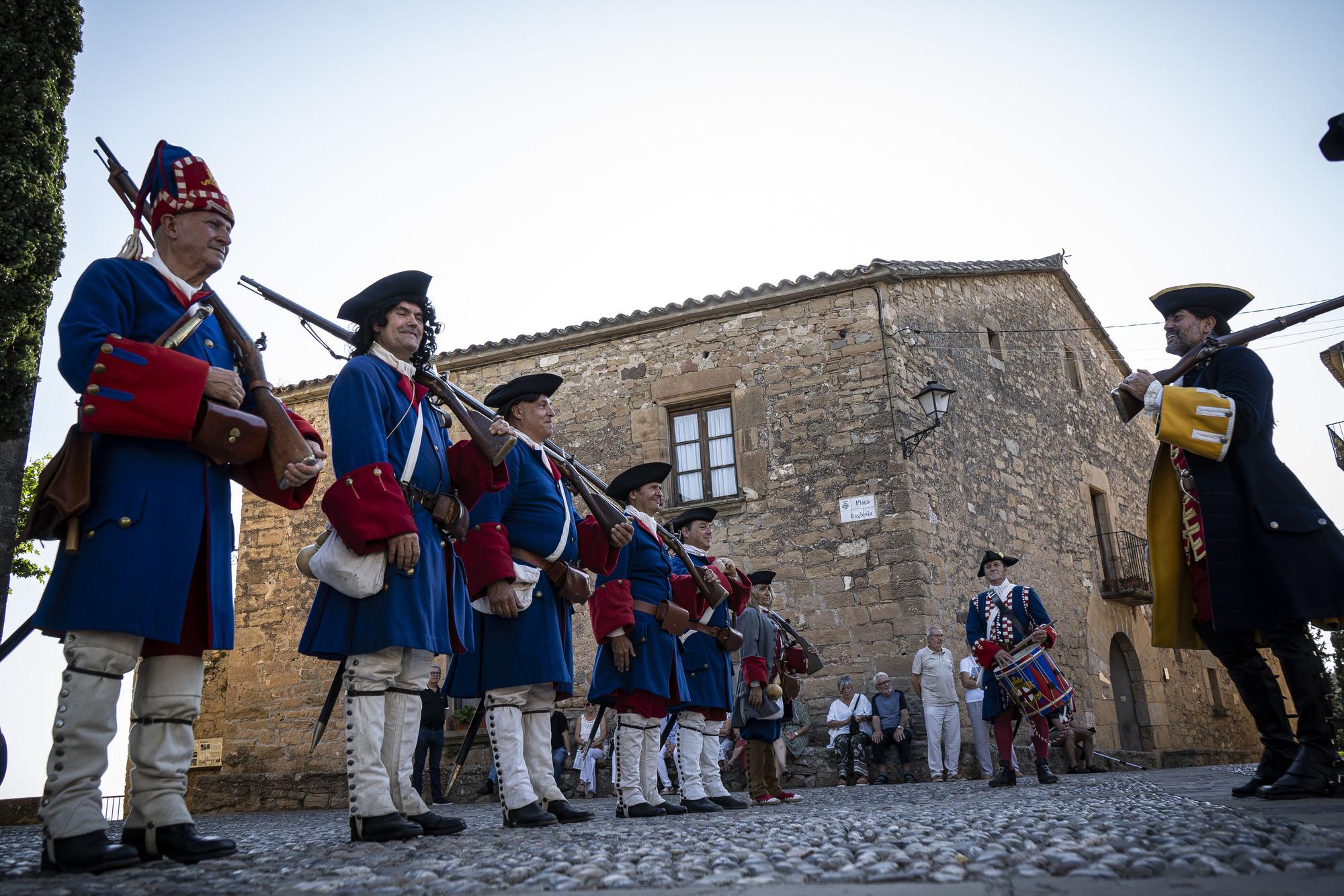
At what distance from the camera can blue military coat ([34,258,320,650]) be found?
9.29 feet

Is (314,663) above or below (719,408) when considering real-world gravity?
below

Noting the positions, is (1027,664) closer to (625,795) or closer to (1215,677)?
(625,795)

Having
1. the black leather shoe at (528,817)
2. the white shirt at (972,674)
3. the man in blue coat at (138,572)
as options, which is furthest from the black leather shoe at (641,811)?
the white shirt at (972,674)

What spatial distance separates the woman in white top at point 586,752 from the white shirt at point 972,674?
436 cm

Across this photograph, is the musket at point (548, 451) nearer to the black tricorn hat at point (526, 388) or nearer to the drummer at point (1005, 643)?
the black tricorn hat at point (526, 388)

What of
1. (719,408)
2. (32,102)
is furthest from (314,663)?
(32,102)

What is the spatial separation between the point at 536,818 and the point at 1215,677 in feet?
62.5

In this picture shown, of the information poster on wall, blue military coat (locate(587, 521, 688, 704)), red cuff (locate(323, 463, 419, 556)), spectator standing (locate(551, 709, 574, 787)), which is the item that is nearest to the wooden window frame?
the information poster on wall

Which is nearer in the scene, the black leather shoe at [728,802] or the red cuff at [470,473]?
the red cuff at [470,473]

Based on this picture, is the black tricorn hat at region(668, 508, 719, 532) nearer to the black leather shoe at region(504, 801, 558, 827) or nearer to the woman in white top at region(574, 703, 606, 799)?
the black leather shoe at region(504, 801, 558, 827)

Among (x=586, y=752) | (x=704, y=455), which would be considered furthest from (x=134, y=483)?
(x=704, y=455)

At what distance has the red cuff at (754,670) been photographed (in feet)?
24.3

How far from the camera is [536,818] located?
4180 millimetres

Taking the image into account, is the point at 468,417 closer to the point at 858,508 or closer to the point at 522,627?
the point at 522,627
